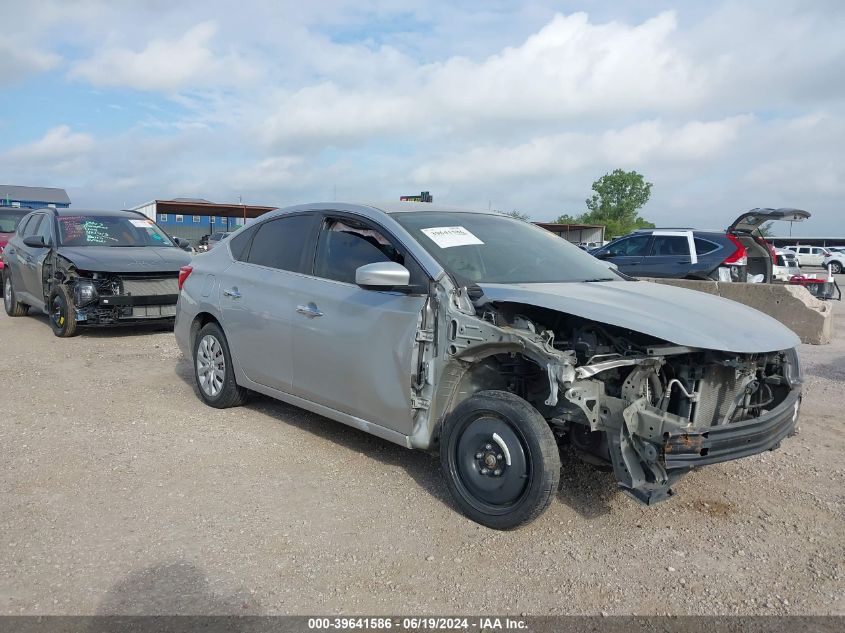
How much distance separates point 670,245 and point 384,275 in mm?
10040

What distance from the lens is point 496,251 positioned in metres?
4.43

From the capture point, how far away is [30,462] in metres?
4.59

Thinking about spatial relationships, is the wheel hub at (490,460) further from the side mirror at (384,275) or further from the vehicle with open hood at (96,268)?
the vehicle with open hood at (96,268)

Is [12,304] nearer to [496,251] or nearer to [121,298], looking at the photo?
[121,298]

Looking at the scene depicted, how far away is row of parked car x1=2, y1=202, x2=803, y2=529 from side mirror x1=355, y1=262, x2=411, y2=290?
13mm

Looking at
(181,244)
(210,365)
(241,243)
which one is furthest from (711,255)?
(210,365)

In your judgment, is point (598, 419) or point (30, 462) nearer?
point (598, 419)

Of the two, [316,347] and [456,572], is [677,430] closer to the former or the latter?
[456,572]

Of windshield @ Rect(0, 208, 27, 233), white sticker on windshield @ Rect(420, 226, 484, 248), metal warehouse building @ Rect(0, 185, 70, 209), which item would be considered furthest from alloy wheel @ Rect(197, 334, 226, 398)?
metal warehouse building @ Rect(0, 185, 70, 209)

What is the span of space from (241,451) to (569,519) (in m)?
2.31

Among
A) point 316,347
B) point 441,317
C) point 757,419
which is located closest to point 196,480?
point 316,347

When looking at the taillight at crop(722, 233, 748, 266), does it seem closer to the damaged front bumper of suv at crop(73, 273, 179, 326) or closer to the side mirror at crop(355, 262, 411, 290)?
the damaged front bumper of suv at crop(73, 273, 179, 326)

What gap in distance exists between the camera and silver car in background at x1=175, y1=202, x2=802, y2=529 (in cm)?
336

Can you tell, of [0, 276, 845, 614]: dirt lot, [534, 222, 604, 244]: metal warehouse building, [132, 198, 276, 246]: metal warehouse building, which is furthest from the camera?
[534, 222, 604, 244]: metal warehouse building
